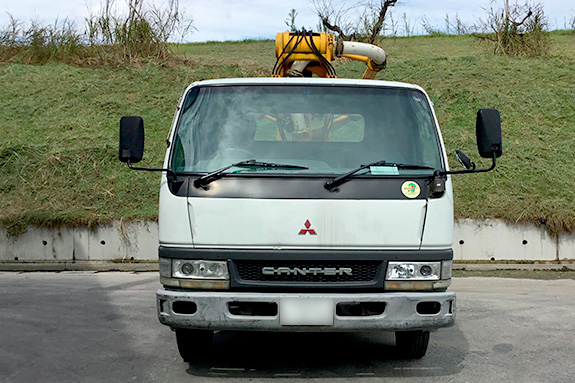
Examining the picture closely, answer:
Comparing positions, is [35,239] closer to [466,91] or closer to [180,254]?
[180,254]

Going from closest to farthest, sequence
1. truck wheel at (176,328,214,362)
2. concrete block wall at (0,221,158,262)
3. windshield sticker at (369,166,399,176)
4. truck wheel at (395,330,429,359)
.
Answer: windshield sticker at (369,166,399,176)
truck wheel at (176,328,214,362)
truck wheel at (395,330,429,359)
concrete block wall at (0,221,158,262)

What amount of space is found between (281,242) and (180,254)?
28.3 inches

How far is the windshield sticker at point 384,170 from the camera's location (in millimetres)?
5504

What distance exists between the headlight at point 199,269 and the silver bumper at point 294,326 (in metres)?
0.13

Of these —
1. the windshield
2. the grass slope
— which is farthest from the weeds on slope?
the windshield

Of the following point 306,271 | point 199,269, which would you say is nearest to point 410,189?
point 306,271

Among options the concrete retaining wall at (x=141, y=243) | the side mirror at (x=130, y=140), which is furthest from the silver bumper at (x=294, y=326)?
the concrete retaining wall at (x=141, y=243)

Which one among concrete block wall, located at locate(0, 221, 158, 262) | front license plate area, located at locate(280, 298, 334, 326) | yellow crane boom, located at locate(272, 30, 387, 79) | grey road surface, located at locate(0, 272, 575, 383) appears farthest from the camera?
concrete block wall, located at locate(0, 221, 158, 262)

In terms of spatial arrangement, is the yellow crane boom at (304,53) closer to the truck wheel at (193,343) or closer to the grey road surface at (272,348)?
the grey road surface at (272,348)

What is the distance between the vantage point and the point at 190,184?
5.44m

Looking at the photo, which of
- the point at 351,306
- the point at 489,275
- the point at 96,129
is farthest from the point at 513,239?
the point at 96,129

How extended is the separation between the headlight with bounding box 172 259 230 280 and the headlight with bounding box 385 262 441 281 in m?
1.15

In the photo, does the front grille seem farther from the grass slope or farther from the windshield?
the grass slope

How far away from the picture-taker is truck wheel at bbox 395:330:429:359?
608 cm
